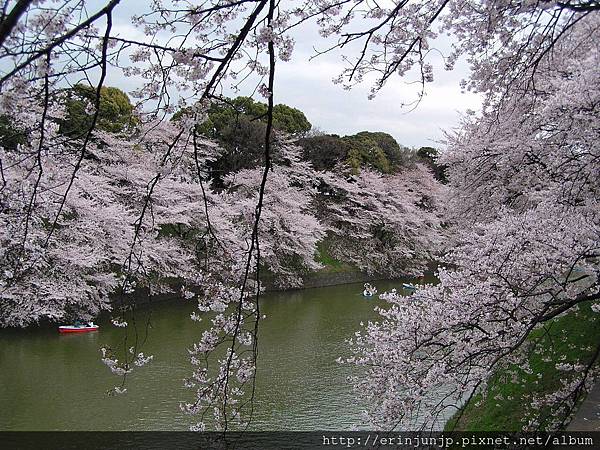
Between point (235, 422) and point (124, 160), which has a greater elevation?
point (124, 160)

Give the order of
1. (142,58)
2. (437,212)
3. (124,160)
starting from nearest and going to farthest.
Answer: (142,58)
(124,160)
(437,212)

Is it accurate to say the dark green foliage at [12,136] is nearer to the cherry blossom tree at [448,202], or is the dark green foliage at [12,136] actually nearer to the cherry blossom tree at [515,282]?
the cherry blossom tree at [448,202]

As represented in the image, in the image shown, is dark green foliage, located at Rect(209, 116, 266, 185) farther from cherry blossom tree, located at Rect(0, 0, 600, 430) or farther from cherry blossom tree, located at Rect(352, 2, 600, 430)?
cherry blossom tree, located at Rect(352, 2, 600, 430)

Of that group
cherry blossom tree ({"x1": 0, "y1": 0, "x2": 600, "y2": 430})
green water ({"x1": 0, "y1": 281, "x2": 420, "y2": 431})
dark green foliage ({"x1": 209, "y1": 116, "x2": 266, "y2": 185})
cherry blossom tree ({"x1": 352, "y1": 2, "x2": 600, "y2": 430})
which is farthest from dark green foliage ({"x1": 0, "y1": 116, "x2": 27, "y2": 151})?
dark green foliage ({"x1": 209, "y1": 116, "x2": 266, "y2": 185})

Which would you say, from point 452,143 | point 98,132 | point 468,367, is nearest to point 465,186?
point 452,143

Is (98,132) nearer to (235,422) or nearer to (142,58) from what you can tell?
(235,422)

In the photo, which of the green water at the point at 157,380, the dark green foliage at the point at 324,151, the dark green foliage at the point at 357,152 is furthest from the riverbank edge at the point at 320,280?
the dark green foliage at the point at 324,151

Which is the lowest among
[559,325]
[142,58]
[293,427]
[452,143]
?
[293,427]
